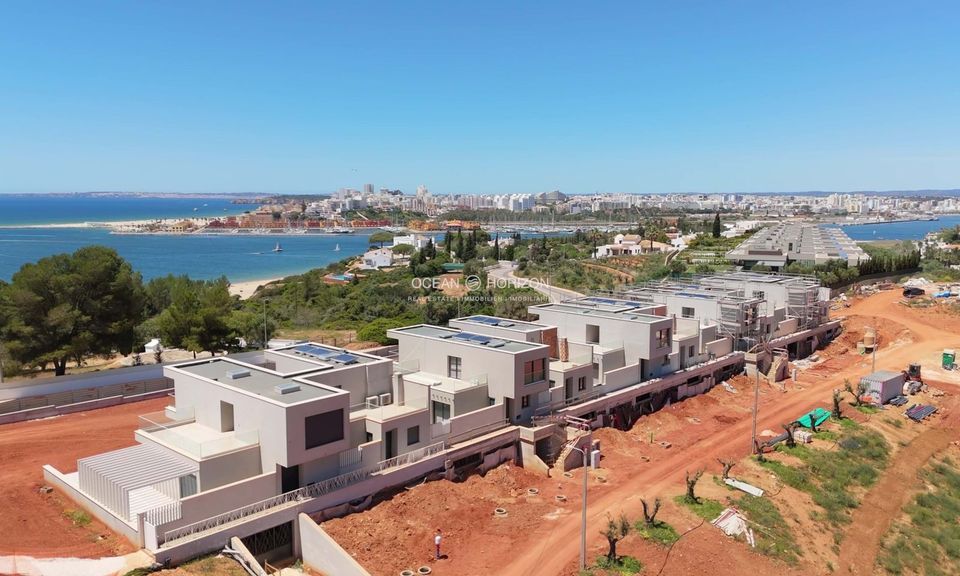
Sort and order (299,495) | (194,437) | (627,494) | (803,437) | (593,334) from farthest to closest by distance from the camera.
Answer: (593,334) < (803,437) < (627,494) < (194,437) < (299,495)

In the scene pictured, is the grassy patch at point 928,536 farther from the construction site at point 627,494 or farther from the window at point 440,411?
the window at point 440,411

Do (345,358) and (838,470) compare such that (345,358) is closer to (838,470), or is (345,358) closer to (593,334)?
(593,334)

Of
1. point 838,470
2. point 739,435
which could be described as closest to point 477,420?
point 739,435

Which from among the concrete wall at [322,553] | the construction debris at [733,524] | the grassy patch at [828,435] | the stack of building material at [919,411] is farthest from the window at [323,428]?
the stack of building material at [919,411]

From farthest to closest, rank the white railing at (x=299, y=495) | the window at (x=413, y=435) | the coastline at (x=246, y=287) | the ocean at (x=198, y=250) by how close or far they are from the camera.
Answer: the ocean at (x=198, y=250) → the coastline at (x=246, y=287) → the window at (x=413, y=435) → the white railing at (x=299, y=495)

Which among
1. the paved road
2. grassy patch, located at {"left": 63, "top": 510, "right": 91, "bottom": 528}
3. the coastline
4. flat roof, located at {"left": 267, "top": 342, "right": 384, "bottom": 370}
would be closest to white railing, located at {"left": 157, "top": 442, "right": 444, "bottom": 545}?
grassy patch, located at {"left": 63, "top": 510, "right": 91, "bottom": 528}
